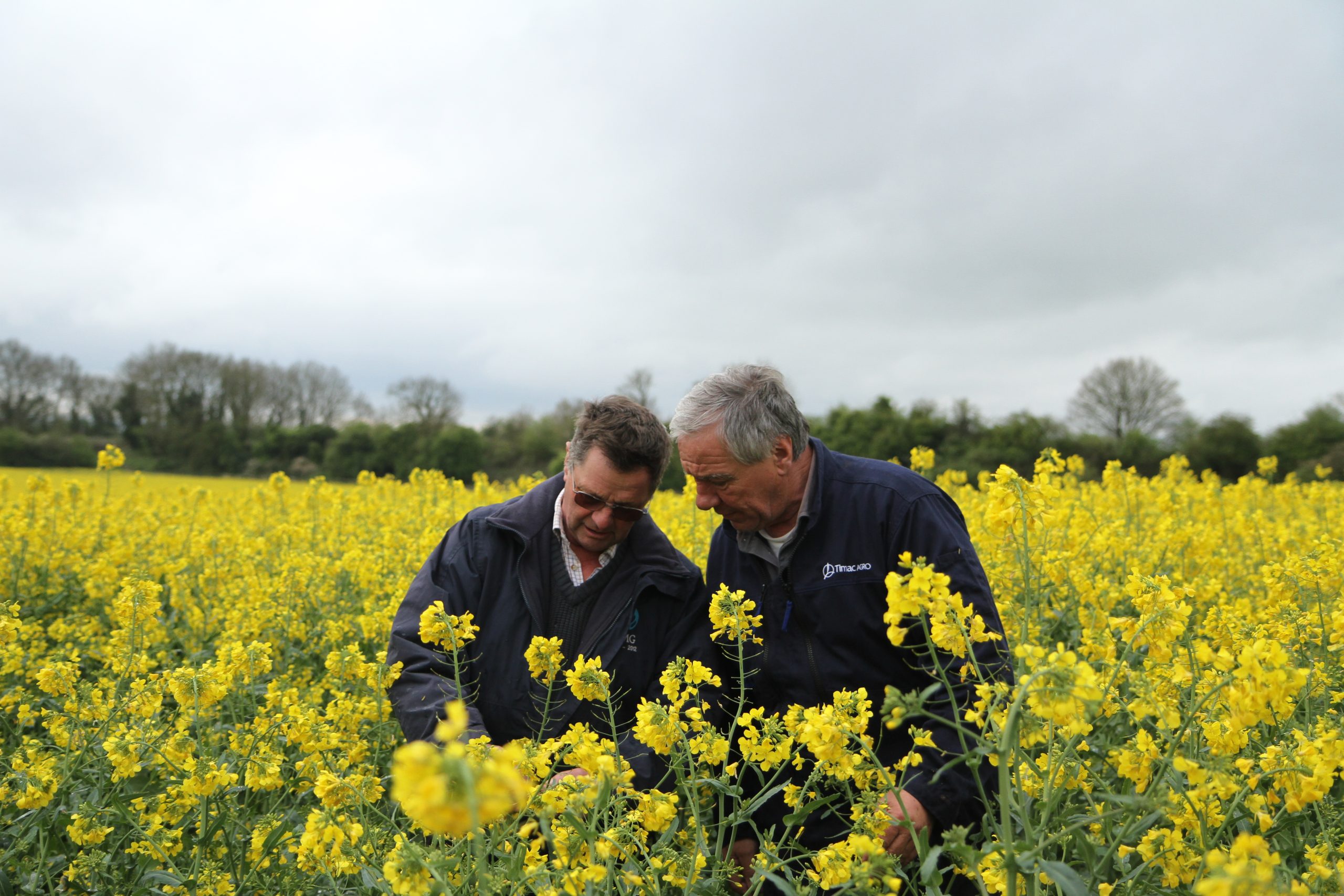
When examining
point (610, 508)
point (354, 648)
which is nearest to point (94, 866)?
point (354, 648)

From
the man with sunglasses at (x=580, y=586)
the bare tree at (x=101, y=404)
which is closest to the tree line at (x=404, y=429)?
the bare tree at (x=101, y=404)

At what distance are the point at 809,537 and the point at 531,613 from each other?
3.52ft

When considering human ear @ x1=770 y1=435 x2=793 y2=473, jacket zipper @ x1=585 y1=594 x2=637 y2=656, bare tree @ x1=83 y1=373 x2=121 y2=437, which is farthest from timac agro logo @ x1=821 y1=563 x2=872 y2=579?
bare tree @ x1=83 y1=373 x2=121 y2=437

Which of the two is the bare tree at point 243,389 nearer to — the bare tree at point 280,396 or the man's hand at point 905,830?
the bare tree at point 280,396

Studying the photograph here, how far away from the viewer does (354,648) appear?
294 cm

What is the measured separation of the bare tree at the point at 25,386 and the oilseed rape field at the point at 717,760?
130 ft

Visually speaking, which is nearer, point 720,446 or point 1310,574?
point 720,446

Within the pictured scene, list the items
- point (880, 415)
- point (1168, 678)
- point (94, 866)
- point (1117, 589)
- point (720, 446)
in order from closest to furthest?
point (1168, 678), point (94, 866), point (720, 446), point (1117, 589), point (880, 415)

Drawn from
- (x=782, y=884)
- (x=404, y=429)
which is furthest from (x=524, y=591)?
(x=404, y=429)

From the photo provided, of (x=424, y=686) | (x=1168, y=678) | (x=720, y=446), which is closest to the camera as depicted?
(x=1168, y=678)

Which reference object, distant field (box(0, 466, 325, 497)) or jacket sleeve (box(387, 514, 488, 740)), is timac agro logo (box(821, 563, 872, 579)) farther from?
distant field (box(0, 466, 325, 497))

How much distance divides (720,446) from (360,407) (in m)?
43.9

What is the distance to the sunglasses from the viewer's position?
3.10 m

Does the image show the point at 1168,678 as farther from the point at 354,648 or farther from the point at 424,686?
the point at 354,648
